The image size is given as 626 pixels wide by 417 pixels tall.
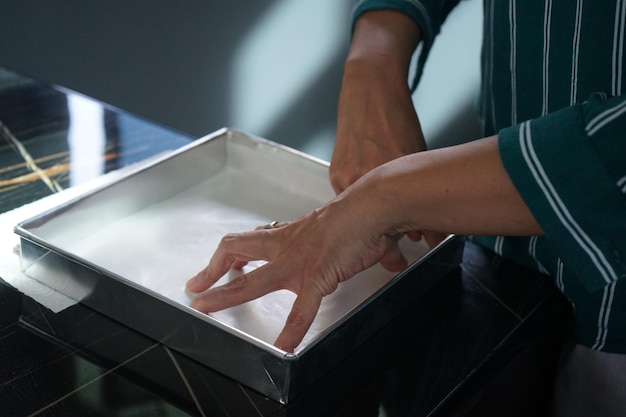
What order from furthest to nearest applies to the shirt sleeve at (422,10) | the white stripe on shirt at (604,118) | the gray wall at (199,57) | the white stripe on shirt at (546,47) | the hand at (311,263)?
the gray wall at (199,57) → the shirt sleeve at (422,10) → the white stripe on shirt at (546,47) → the hand at (311,263) → the white stripe on shirt at (604,118)

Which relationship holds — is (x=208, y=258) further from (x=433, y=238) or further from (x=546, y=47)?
(x=546, y=47)

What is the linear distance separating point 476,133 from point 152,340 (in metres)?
1.38

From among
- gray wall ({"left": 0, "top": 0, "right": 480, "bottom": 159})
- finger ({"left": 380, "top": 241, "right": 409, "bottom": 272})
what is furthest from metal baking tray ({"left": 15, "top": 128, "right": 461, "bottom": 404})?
gray wall ({"left": 0, "top": 0, "right": 480, "bottom": 159})

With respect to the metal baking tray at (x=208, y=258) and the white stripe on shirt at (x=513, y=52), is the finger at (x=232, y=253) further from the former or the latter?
the white stripe on shirt at (x=513, y=52)

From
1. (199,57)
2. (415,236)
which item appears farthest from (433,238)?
(199,57)

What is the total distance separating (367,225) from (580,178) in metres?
0.20

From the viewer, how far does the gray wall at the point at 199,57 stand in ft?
7.83

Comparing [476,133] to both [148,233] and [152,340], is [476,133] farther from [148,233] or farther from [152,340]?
[152,340]

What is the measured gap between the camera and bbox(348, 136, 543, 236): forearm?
0.78 m

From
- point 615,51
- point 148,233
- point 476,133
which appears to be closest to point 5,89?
point 148,233

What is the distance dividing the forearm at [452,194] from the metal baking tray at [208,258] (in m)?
0.08

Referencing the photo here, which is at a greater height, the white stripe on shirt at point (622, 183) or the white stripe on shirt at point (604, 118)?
the white stripe on shirt at point (604, 118)

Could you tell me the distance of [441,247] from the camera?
0.93m

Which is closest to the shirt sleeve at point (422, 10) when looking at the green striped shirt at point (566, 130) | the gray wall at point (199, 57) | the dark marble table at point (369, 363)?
the green striped shirt at point (566, 130)
